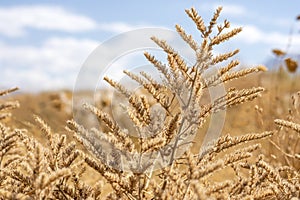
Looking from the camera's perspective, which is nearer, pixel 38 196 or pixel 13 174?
pixel 38 196

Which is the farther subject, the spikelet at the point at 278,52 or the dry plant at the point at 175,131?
the spikelet at the point at 278,52

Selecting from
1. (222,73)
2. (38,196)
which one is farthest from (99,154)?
(222,73)

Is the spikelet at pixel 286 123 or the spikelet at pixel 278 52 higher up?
the spikelet at pixel 278 52

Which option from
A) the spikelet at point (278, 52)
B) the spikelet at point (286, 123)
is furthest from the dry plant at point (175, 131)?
the spikelet at point (278, 52)

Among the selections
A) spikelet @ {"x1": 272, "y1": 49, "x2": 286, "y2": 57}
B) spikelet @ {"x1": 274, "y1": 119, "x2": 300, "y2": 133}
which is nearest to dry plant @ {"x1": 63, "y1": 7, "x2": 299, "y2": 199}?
spikelet @ {"x1": 274, "y1": 119, "x2": 300, "y2": 133}

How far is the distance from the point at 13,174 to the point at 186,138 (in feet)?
2.17

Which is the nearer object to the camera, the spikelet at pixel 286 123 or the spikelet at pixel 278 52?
the spikelet at pixel 286 123

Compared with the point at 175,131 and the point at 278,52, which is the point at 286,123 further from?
the point at 278,52

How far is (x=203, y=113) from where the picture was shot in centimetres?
190

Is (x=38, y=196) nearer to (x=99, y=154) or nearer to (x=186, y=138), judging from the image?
(x=99, y=154)

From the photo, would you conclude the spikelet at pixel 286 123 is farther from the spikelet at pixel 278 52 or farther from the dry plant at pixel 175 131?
the spikelet at pixel 278 52

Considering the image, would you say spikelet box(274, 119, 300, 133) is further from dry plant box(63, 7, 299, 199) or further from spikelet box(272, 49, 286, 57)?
spikelet box(272, 49, 286, 57)

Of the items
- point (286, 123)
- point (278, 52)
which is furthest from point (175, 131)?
point (278, 52)

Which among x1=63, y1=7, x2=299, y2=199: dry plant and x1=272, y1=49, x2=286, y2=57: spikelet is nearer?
x1=63, y1=7, x2=299, y2=199: dry plant
